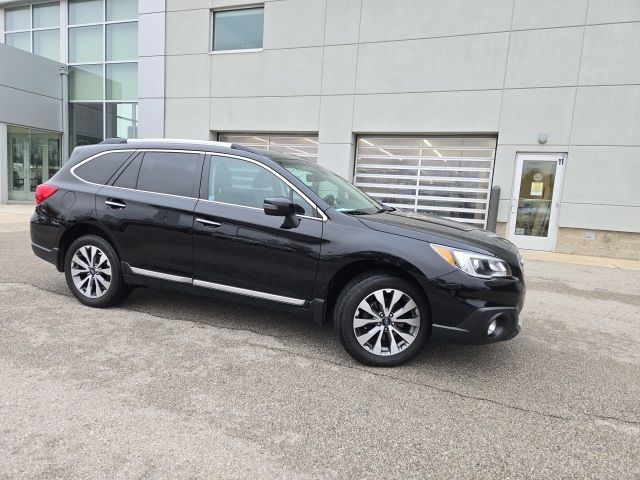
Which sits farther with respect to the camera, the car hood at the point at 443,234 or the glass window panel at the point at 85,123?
the glass window panel at the point at 85,123

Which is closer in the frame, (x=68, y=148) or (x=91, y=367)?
(x=91, y=367)

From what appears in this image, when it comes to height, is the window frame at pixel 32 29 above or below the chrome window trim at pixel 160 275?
above

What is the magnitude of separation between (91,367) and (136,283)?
1264 mm

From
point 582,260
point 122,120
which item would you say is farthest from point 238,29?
point 582,260

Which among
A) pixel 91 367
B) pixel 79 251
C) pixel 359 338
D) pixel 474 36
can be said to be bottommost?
pixel 91 367

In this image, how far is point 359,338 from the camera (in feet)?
11.6

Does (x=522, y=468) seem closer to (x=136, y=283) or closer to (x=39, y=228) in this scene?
(x=136, y=283)

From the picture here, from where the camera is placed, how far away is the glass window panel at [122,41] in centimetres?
1602

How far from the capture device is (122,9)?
52.9 ft

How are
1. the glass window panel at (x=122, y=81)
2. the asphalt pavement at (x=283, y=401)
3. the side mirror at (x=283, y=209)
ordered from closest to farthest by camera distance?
the asphalt pavement at (x=283, y=401)
the side mirror at (x=283, y=209)
the glass window panel at (x=122, y=81)

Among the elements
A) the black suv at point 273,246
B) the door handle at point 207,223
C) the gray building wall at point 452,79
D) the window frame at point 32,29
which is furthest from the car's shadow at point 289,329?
the window frame at point 32,29

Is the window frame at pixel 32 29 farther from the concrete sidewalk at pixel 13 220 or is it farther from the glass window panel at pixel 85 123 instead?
the concrete sidewalk at pixel 13 220

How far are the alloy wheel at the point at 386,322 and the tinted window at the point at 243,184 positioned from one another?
1.05 meters

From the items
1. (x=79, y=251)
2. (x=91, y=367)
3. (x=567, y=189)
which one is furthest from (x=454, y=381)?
(x=567, y=189)
